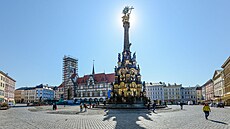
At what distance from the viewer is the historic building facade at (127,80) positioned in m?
43.2

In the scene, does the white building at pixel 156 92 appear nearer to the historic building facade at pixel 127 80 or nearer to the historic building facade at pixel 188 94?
the historic building facade at pixel 188 94

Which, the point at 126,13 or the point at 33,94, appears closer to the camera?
the point at 126,13

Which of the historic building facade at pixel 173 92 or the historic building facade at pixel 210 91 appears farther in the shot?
the historic building facade at pixel 173 92

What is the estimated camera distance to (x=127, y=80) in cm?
4500

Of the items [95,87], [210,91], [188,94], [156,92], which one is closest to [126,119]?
[95,87]

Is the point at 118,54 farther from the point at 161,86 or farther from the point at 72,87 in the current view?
the point at 161,86

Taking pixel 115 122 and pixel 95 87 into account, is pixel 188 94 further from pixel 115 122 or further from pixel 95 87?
pixel 115 122

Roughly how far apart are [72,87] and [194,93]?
72385 mm

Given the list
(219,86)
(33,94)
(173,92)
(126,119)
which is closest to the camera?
(126,119)

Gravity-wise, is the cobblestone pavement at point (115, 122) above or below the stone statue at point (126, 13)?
below

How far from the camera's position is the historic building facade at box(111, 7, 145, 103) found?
4316 cm

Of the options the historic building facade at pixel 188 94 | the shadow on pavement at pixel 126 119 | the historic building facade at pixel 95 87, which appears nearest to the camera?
the shadow on pavement at pixel 126 119

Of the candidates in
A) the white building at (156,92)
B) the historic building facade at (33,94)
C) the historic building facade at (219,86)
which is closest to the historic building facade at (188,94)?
the white building at (156,92)

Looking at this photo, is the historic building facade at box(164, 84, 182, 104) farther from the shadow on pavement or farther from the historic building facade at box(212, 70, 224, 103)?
the shadow on pavement
